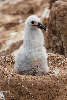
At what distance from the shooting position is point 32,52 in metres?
8.77

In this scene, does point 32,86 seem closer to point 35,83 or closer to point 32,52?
point 35,83

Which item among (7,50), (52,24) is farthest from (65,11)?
(7,50)

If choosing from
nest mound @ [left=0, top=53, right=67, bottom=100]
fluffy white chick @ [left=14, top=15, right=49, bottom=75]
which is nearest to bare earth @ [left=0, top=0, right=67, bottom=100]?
nest mound @ [left=0, top=53, right=67, bottom=100]

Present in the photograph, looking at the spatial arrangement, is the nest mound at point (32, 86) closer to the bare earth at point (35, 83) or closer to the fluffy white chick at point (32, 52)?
the bare earth at point (35, 83)

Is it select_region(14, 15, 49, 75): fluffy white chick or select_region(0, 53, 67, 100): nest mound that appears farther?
select_region(14, 15, 49, 75): fluffy white chick

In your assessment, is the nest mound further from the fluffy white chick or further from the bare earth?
the fluffy white chick

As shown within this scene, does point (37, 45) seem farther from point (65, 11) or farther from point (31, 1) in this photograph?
point (31, 1)

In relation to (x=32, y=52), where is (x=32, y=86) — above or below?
below

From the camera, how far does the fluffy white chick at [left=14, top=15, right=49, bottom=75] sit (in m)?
8.77

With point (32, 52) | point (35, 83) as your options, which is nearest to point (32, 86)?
point (35, 83)

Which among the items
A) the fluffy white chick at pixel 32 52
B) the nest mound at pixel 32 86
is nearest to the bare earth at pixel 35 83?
the nest mound at pixel 32 86

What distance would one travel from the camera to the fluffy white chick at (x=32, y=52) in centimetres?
877

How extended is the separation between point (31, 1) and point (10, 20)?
8.47 ft

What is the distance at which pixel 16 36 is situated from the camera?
18.9 meters
